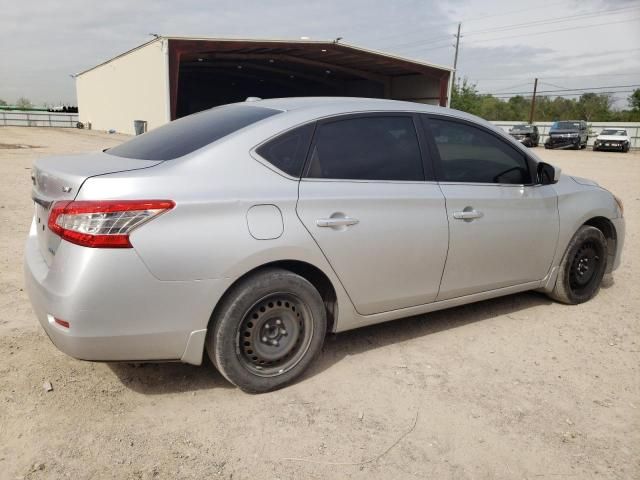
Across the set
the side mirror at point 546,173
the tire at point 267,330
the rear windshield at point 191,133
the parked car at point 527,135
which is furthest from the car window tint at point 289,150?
the parked car at point 527,135

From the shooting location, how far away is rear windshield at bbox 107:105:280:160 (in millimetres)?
3041

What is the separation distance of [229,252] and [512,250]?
2327 mm

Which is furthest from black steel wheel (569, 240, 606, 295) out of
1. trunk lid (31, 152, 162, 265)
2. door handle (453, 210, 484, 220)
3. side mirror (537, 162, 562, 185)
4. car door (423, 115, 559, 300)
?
trunk lid (31, 152, 162, 265)

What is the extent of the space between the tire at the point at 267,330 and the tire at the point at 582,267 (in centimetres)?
247

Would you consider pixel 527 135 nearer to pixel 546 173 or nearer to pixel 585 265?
pixel 585 265

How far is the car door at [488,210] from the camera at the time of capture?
3713 millimetres

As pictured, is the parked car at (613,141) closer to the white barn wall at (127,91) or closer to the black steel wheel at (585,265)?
the white barn wall at (127,91)

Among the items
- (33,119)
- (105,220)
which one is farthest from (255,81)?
(105,220)

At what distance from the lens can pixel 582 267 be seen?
4.73m

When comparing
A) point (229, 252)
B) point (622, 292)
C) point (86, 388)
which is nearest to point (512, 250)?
point (622, 292)

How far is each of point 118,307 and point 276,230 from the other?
885 mm

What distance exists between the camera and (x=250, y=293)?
112 inches

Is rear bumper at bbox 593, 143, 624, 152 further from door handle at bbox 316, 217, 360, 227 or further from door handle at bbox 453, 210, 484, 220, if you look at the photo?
door handle at bbox 316, 217, 360, 227

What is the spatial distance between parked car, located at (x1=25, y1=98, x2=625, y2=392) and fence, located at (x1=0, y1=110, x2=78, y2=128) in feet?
150
